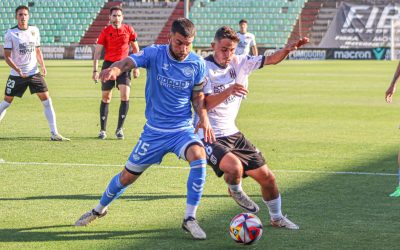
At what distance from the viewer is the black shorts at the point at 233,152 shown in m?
7.88

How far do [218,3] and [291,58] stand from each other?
9771mm

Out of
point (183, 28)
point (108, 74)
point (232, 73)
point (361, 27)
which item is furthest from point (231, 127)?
point (361, 27)

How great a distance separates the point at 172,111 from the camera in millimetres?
7609

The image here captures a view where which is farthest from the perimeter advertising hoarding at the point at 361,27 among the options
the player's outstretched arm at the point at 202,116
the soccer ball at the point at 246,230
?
the soccer ball at the point at 246,230

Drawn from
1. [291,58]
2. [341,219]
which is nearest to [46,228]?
[341,219]

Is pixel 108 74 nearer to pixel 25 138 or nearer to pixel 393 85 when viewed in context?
pixel 393 85

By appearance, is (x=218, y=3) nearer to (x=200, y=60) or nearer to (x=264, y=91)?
(x=264, y=91)

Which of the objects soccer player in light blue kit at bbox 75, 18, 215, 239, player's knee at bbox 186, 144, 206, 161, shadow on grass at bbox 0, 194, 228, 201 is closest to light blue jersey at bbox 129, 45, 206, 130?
soccer player in light blue kit at bbox 75, 18, 215, 239

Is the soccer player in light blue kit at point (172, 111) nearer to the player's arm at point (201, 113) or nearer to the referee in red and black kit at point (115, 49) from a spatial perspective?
the player's arm at point (201, 113)

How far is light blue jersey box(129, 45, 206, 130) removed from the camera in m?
7.52

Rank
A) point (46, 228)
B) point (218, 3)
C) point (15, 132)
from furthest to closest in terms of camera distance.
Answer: point (218, 3) < point (15, 132) < point (46, 228)

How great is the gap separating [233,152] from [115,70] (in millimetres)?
1506

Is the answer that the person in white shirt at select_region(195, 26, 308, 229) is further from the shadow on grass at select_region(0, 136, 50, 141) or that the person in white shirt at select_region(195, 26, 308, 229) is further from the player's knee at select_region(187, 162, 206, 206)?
the shadow on grass at select_region(0, 136, 50, 141)

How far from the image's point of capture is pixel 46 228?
25.6 feet
